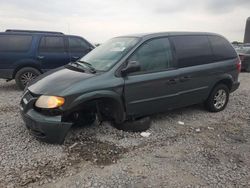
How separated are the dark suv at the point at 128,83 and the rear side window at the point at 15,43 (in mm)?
3557

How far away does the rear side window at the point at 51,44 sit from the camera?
768cm

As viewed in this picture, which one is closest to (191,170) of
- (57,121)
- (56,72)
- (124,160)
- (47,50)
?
(124,160)

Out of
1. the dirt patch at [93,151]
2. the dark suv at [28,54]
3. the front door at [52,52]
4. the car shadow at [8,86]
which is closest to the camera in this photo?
the dirt patch at [93,151]

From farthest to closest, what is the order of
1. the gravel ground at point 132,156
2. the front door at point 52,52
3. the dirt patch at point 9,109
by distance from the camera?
the front door at point 52,52 < the dirt patch at point 9,109 < the gravel ground at point 132,156

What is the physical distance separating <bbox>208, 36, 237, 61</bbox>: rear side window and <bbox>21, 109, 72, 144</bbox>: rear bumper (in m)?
3.61

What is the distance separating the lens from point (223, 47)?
560 cm

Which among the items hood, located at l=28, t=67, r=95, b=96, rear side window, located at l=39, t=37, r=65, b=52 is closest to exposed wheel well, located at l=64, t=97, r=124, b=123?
hood, located at l=28, t=67, r=95, b=96

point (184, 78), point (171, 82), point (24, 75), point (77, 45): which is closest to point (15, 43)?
point (24, 75)

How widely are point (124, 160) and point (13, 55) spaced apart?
5.48m

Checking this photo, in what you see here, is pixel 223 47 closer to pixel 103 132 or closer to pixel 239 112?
pixel 239 112

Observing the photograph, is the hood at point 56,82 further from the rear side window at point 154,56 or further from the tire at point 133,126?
the tire at point 133,126

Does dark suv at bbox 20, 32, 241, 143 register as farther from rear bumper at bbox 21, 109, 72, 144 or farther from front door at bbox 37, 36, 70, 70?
front door at bbox 37, 36, 70, 70

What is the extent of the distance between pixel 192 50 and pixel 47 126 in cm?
318

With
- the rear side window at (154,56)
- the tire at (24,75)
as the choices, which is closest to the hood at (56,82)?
the rear side window at (154,56)
